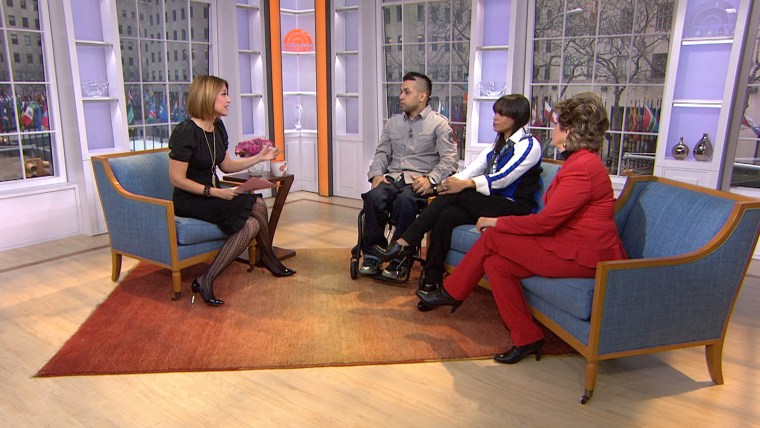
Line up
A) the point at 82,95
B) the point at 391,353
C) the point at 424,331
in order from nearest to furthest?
the point at 391,353 → the point at 424,331 → the point at 82,95

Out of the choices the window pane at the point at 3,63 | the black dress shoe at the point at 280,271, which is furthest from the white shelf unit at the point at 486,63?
the window pane at the point at 3,63

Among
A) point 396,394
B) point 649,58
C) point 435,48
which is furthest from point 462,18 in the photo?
point 396,394

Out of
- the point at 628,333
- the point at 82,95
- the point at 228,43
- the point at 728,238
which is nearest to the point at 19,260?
the point at 82,95

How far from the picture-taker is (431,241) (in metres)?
3.39

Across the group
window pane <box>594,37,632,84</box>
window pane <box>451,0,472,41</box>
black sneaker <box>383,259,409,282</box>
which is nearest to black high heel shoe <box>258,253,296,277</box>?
black sneaker <box>383,259,409,282</box>

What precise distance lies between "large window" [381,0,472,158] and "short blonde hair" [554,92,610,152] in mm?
3097

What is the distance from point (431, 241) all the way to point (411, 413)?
126 centimetres

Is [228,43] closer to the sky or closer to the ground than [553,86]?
closer to the sky

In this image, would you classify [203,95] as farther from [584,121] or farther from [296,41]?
[296,41]

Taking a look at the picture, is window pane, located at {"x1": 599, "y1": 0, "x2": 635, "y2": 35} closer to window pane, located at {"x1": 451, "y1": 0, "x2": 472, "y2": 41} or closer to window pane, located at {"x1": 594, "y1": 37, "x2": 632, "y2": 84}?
window pane, located at {"x1": 594, "y1": 37, "x2": 632, "y2": 84}

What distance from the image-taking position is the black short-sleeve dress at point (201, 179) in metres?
3.41

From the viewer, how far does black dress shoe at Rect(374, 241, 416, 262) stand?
3471 millimetres

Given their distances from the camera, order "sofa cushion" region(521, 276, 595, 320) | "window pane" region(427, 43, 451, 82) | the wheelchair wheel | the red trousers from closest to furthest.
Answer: "sofa cushion" region(521, 276, 595, 320) < the red trousers < the wheelchair wheel < "window pane" region(427, 43, 451, 82)

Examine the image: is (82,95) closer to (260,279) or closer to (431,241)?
(260,279)
